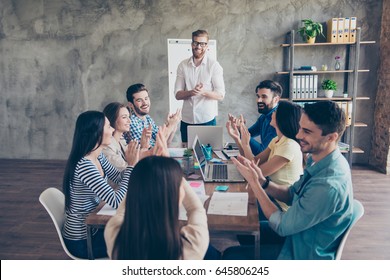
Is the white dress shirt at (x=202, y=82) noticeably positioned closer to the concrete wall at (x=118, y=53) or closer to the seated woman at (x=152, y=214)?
the concrete wall at (x=118, y=53)

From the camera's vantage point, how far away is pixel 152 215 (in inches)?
51.4

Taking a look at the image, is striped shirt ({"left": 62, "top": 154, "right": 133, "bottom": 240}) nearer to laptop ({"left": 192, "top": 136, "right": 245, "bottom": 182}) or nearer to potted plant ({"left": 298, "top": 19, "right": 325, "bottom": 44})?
laptop ({"left": 192, "top": 136, "right": 245, "bottom": 182})

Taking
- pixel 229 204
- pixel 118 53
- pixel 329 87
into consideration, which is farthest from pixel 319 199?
pixel 118 53

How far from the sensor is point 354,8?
5.21 meters

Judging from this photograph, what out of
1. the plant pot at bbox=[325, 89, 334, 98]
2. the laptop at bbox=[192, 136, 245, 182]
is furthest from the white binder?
the laptop at bbox=[192, 136, 245, 182]

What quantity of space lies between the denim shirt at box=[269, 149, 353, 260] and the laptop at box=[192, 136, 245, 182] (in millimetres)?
819

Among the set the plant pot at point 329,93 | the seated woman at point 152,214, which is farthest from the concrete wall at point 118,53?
the seated woman at point 152,214

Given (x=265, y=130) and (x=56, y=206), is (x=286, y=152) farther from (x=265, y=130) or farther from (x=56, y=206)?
(x=56, y=206)

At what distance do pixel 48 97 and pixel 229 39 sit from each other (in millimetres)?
2954

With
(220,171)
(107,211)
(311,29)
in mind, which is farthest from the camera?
(311,29)

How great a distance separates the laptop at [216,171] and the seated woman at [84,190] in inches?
25.0

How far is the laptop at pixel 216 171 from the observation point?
2545 mm

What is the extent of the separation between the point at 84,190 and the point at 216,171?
1005mm
